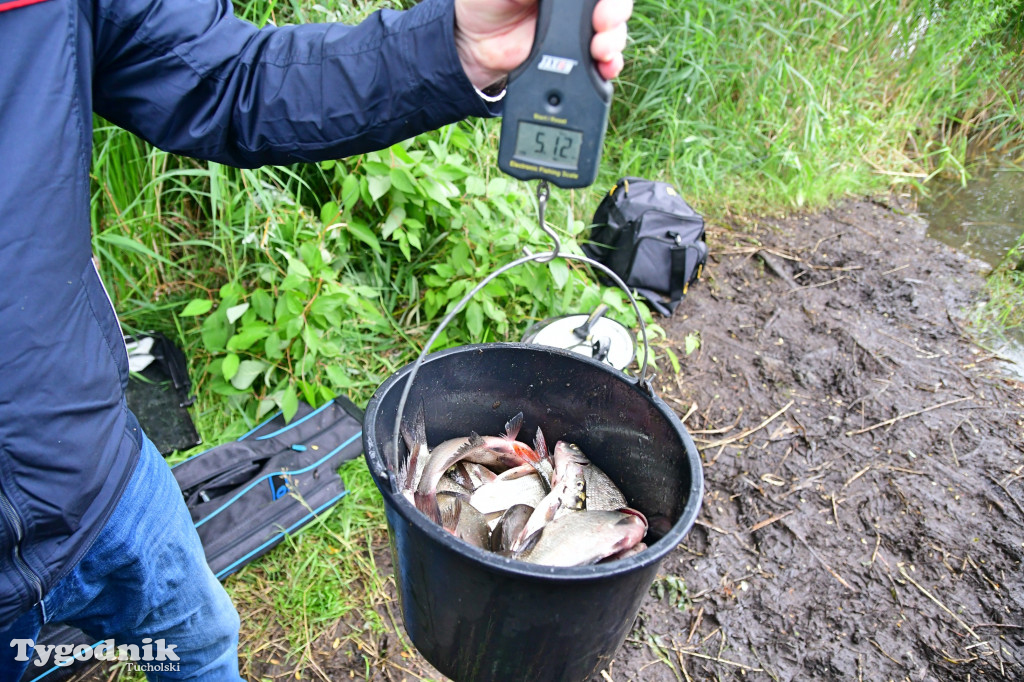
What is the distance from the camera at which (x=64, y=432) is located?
1.08 meters

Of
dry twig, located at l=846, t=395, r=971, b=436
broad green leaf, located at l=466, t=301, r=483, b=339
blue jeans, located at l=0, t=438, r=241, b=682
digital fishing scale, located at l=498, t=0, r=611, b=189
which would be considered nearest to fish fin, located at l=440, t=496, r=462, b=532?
blue jeans, located at l=0, t=438, r=241, b=682

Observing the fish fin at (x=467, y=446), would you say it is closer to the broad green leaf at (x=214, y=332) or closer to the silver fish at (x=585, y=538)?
the silver fish at (x=585, y=538)

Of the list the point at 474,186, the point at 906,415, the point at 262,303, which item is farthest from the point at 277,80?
the point at 906,415

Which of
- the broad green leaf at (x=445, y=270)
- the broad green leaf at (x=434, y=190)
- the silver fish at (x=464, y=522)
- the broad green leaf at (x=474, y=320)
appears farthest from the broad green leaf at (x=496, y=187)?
the silver fish at (x=464, y=522)

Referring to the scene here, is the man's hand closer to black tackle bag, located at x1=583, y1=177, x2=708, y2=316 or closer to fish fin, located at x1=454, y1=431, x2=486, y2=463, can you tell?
fish fin, located at x1=454, y1=431, x2=486, y2=463

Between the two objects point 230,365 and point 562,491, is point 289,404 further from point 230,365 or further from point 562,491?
point 562,491

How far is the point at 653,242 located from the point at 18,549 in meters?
2.89

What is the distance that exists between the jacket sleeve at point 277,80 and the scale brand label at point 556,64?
0.70ft

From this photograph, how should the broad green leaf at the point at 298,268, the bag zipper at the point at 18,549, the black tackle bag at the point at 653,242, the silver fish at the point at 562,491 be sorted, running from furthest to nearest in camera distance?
the black tackle bag at the point at 653,242 → the broad green leaf at the point at 298,268 → the silver fish at the point at 562,491 → the bag zipper at the point at 18,549

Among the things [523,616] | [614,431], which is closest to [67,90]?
[523,616]

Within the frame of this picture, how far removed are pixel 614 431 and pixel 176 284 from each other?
1.97 m

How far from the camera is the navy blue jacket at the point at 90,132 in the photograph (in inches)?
39.9

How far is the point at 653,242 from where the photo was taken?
331cm

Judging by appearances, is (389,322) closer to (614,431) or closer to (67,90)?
(614,431)
